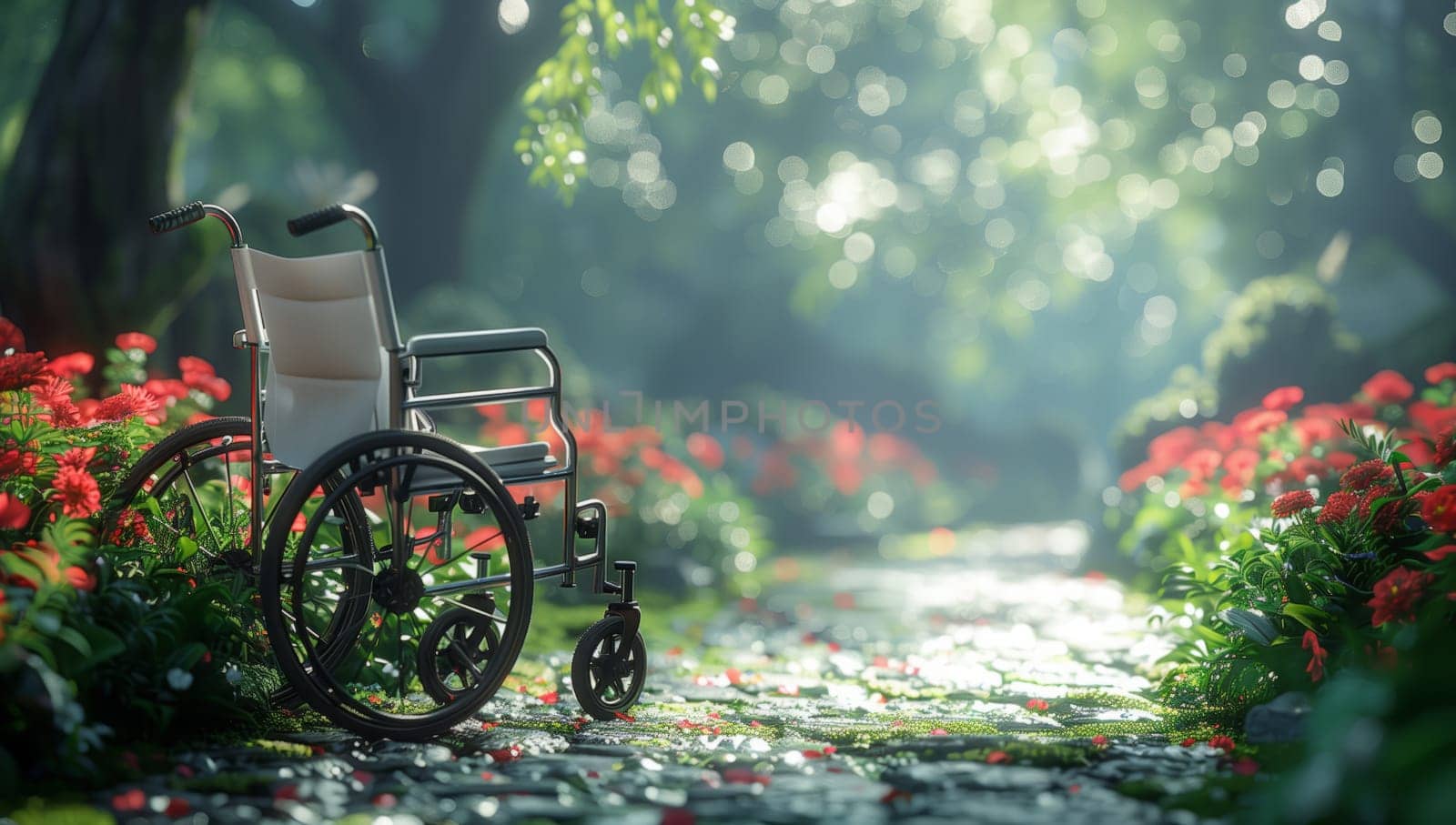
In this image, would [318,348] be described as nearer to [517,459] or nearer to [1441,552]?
[517,459]

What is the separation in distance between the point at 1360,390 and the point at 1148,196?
206 inches

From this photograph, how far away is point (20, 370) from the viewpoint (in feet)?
10.5

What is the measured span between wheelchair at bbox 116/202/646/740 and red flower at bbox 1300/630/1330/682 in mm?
1644

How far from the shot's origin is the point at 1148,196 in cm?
1280

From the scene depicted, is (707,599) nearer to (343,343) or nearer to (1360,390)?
(343,343)

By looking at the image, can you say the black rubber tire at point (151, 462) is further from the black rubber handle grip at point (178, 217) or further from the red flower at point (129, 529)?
the black rubber handle grip at point (178, 217)

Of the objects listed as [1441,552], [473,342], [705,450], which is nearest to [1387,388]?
[1441,552]

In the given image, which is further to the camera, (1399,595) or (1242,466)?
(1242,466)

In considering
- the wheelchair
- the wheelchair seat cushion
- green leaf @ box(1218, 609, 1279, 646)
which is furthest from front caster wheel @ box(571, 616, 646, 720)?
green leaf @ box(1218, 609, 1279, 646)

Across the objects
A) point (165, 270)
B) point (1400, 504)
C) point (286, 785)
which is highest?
point (165, 270)

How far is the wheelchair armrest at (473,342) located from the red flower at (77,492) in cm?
81

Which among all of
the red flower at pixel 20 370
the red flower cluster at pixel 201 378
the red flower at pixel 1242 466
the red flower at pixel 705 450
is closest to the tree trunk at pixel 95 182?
the red flower cluster at pixel 201 378

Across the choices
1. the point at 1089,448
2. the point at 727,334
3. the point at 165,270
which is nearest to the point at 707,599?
Answer: the point at 165,270

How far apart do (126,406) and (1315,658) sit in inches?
125
